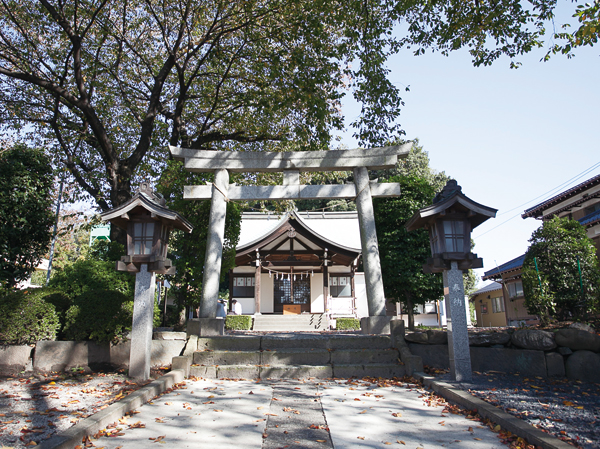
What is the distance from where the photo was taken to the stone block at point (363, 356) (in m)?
7.84

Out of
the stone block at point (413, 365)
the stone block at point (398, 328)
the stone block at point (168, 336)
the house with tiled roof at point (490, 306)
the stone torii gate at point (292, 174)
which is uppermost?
the stone torii gate at point (292, 174)

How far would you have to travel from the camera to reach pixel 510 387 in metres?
6.15

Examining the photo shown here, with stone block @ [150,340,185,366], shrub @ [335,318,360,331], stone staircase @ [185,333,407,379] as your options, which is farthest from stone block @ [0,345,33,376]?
shrub @ [335,318,360,331]

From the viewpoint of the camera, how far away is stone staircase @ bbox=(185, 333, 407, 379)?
24.3 feet

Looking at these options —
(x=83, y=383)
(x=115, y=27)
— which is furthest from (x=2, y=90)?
(x=83, y=383)

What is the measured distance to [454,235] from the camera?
7.12 metres

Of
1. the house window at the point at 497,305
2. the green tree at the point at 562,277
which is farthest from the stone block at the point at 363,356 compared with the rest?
the house window at the point at 497,305

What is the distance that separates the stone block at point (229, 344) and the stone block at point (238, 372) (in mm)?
786

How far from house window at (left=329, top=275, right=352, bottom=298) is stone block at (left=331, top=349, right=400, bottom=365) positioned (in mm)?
15755

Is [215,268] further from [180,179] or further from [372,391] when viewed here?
[372,391]

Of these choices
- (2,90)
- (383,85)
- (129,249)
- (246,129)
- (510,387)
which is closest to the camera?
(510,387)

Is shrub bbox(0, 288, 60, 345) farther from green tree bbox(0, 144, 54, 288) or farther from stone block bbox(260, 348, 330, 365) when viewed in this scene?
stone block bbox(260, 348, 330, 365)

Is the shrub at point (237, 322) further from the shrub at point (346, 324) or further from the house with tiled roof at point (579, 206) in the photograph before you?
the house with tiled roof at point (579, 206)

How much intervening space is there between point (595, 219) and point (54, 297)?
17.0 m
